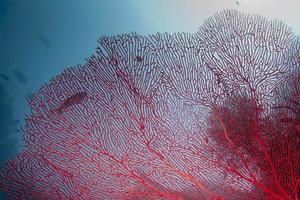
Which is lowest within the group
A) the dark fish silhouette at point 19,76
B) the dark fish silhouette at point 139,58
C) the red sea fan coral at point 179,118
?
the red sea fan coral at point 179,118

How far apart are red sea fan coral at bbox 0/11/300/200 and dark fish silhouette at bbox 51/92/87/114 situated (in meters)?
0.02

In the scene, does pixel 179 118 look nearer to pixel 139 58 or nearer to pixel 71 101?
pixel 139 58

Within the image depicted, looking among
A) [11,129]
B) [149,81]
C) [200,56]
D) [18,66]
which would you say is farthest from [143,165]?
[18,66]

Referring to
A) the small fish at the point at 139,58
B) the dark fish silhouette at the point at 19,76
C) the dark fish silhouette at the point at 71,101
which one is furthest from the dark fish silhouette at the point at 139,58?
the dark fish silhouette at the point at 19,76

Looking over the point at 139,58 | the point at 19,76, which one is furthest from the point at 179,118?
the point at 19,76

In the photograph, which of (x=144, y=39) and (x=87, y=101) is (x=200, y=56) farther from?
(x=87, y=101)

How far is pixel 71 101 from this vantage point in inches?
170

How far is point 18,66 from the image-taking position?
91.0 feet

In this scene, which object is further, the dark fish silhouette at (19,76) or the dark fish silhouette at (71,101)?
the dark fish silhouette at (19,76)

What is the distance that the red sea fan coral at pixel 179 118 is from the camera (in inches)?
144

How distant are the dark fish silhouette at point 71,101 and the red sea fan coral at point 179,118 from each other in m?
0.02

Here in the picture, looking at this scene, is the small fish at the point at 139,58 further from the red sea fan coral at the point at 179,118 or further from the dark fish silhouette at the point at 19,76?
the dark fish silhouette at the point at 19,76

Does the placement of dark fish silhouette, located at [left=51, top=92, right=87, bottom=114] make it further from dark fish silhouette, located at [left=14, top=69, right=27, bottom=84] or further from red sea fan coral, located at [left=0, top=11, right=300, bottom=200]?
dark fish silhouette, located at [left=14, top=69, right=27, bottom=84]

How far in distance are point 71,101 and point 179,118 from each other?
5.67 ft
